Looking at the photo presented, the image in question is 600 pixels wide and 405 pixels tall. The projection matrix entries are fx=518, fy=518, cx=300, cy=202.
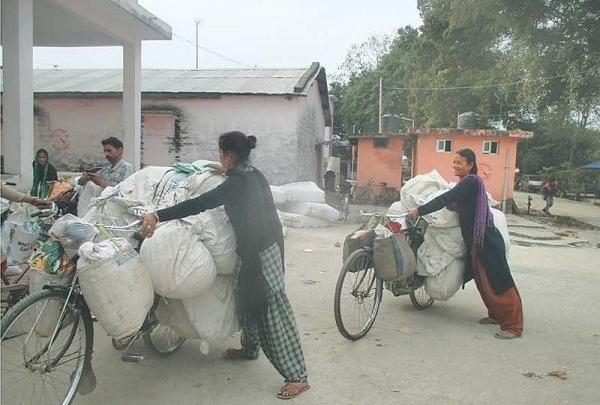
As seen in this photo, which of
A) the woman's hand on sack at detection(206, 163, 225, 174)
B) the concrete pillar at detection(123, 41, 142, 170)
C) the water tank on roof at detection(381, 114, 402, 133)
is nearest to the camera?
the woman's hand on sack at detection(206, 163, 225, 174)

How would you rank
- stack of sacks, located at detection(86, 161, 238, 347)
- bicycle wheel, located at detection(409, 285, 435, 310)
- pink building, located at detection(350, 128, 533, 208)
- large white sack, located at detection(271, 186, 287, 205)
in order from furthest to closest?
pink building, located at detection(350, 128, 533, 208) < large white sack, located at detection(271, 186, 287, 205) < bicycle wheel, located at detection(409, 285, 435, 310) < stack of sacks, located at detection(86, 161, 238, 347)

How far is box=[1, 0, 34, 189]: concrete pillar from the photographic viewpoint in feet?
18.0

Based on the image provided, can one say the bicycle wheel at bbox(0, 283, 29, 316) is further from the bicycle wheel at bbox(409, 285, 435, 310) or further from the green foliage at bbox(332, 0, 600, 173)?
the green foliage at bbox(332, 0, 600, 173)

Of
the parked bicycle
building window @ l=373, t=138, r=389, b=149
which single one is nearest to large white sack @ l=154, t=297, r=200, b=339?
the parked bicycle

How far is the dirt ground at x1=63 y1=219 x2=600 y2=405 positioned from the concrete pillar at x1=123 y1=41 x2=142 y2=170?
431cm

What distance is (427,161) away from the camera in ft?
65.8

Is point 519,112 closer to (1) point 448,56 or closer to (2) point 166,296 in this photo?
(1) point 448,56

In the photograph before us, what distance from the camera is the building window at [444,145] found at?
1967 centimetres

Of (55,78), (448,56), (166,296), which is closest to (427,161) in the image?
(448,56)

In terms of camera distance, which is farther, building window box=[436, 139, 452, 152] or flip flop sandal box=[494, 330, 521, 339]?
building window box=[436, 139, 452, 152]

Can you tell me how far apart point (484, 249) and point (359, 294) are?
1.19 meters

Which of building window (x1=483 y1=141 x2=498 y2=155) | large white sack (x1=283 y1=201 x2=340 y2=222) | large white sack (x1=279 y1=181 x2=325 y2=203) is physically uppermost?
building window (x1=483 y1=141 x2=498 y2=155)

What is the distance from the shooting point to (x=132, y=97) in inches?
332

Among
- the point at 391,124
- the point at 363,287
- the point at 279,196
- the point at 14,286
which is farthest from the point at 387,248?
the point at 391,124
